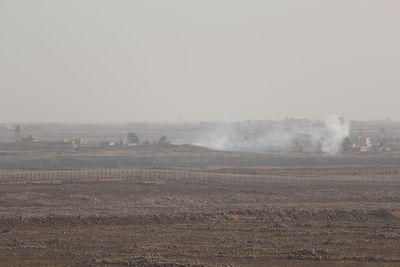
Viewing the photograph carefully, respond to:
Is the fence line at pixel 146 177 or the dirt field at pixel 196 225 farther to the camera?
the fence line at pixel 146 177

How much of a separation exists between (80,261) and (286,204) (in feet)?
63.7

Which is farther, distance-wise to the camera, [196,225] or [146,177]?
[146,177]

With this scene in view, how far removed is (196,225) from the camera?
95.4 feet

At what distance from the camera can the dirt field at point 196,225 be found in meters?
22.3

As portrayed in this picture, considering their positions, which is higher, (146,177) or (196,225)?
(146,177)

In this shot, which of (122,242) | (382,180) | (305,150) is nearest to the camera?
(122,242)

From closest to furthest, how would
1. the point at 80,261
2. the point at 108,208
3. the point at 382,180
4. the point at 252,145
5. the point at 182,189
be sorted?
1. the point at 80,261
2. the point at 108,208
3. the point at 182,189
4. the point at 382,180
5. the point at 252,145

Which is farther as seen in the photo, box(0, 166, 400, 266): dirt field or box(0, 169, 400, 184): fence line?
box(0, 169, 400, 184): fence line

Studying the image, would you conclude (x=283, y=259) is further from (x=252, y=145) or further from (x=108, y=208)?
(x=252, y=145)

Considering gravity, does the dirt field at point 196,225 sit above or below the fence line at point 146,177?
below

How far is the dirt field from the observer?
73.3 feet

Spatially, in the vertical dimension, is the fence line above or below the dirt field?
above

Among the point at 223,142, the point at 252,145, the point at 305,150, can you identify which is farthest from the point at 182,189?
the point at 223,142

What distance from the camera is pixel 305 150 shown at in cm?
9594
